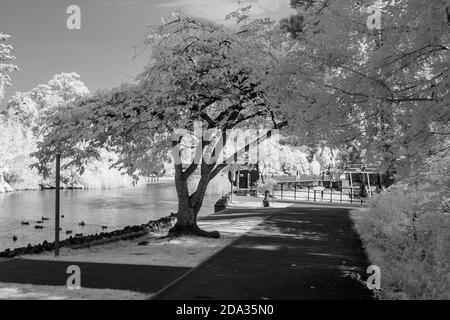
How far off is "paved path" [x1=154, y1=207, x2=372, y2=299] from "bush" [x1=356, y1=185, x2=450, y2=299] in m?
0.48

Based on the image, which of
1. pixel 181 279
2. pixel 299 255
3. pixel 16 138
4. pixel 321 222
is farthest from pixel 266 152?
pixel 16 138

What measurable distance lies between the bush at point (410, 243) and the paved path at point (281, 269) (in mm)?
477

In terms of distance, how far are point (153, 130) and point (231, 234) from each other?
4248mm

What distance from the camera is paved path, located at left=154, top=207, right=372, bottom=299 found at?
762cm

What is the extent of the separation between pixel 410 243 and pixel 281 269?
3045 millimetres

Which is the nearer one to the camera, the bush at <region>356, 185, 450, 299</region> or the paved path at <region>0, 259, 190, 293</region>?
the bush at <region>356, 185, 450, 299</region>

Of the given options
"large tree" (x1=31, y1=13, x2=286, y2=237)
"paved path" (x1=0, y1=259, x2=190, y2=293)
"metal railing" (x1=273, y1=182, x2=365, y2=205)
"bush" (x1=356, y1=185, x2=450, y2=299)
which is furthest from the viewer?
"metal railing" (x1=273, y1=182, x2=365, y2=205)

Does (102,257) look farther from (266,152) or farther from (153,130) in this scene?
(266,152)


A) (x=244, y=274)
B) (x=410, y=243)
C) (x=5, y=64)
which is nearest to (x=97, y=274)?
(x=244, y=274)

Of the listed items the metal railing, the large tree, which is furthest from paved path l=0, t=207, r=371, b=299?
the metal railing

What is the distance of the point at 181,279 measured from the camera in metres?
8.53

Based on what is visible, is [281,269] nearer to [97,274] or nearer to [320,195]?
[97,274]

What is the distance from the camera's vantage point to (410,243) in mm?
10414

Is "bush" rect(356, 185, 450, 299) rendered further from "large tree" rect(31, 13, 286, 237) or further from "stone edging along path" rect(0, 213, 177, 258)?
"stone edging along path" rect(0, 213, 177, 258)
